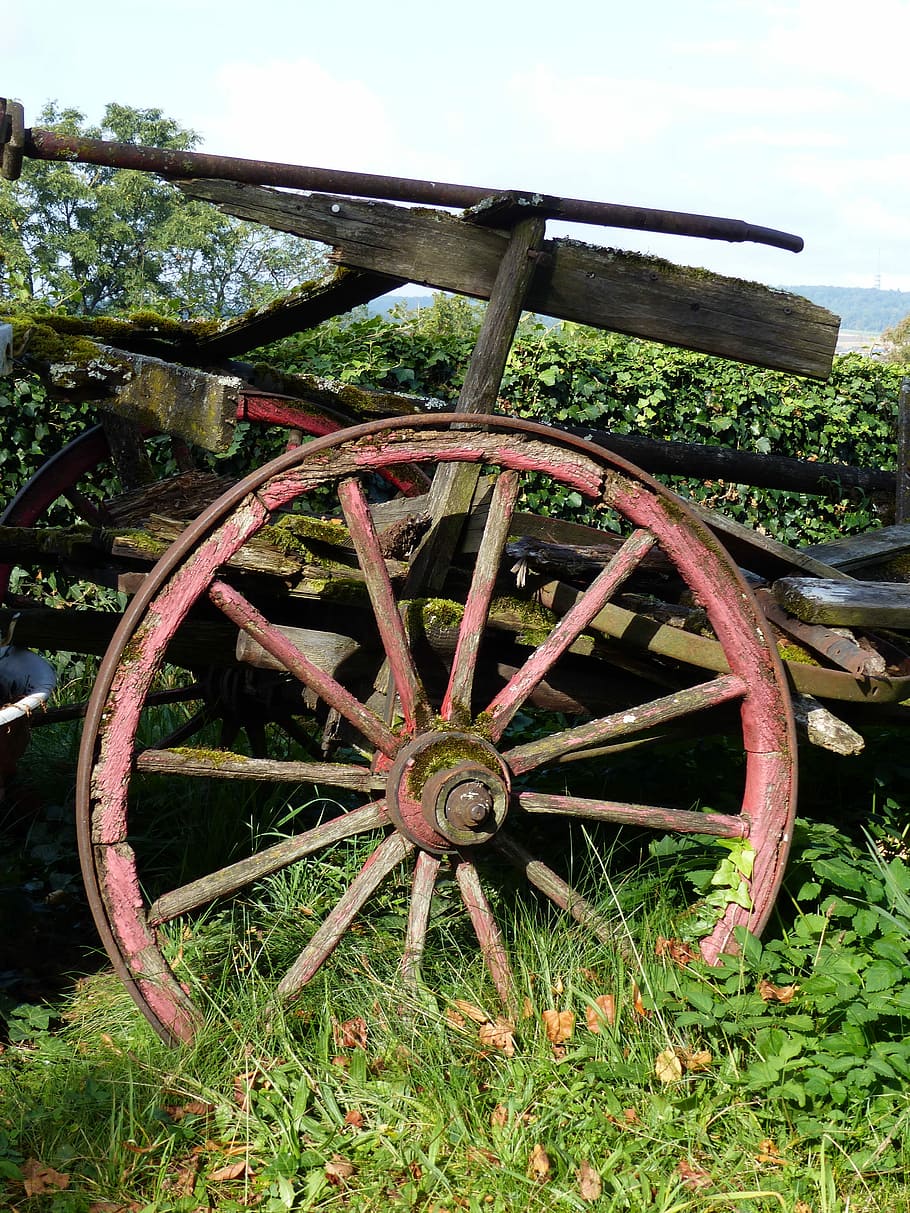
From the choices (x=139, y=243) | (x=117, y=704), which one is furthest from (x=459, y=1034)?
(x=139, y=243)

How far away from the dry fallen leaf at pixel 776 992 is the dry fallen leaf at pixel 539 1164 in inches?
26.0

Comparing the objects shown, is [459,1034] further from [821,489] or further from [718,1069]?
[821,489]

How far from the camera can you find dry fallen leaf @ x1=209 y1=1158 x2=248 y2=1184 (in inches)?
86.9

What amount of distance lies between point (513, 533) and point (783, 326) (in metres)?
0.93

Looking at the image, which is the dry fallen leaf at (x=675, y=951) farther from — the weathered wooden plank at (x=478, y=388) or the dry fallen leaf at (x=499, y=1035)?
the weathered wooden plank at (x=478, y=388)

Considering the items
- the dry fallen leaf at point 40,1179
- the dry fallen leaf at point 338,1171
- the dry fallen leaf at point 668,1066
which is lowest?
the dry fallen leaf at point 40,1179

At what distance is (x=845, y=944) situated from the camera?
2771 millimetres

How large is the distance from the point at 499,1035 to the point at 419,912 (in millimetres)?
329

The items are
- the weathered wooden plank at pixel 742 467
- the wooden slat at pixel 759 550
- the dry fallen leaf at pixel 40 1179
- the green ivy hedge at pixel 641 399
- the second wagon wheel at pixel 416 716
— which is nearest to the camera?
the dry fallen leaf at pixel 40 1179

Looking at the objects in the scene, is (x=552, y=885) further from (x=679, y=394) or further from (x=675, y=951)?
(x=679, y=394)

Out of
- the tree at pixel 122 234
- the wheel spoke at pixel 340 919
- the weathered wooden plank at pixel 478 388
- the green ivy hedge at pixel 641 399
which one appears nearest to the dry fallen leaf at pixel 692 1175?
the wheel spoke at pixel 340 919

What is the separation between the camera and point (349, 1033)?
8.07ft

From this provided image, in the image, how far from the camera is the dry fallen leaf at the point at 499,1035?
2438mm

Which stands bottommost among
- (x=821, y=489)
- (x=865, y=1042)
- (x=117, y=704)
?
(x=865, y=1042)
